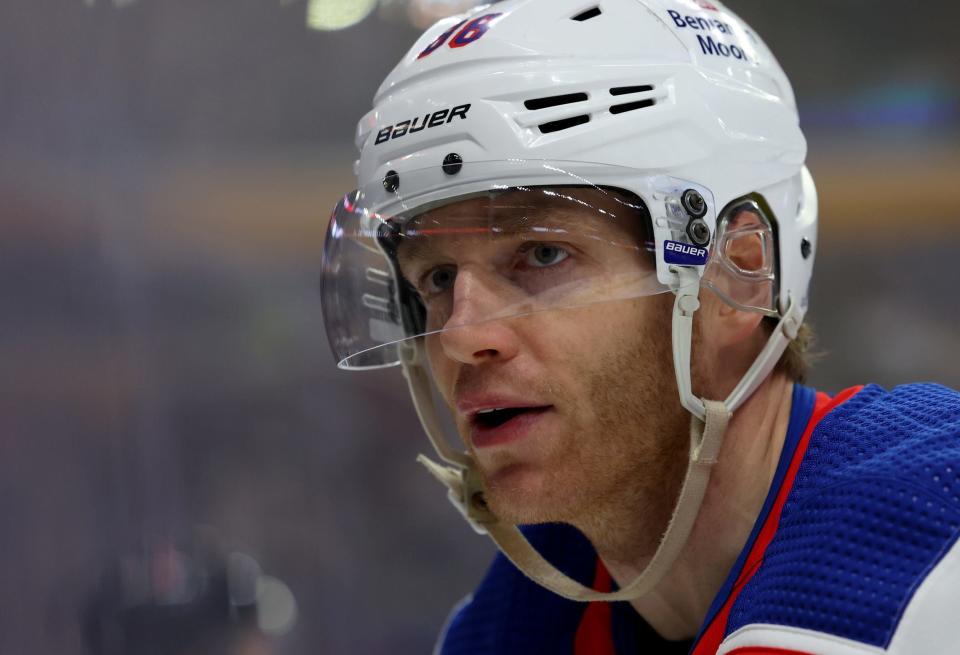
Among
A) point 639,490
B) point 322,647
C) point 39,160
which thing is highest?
point 39,160

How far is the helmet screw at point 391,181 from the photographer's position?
3.85ft

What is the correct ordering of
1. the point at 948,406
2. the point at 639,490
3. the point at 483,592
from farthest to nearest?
the point at 483,592, the point at 639,490, the point at 948,406

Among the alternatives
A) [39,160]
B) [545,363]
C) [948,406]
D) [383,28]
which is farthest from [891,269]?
[39,160]

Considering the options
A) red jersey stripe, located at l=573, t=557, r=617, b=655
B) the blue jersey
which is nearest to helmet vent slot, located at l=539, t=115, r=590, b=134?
the blue jersey

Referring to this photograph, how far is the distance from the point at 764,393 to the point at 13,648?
1.11 meters

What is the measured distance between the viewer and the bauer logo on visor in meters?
1.10

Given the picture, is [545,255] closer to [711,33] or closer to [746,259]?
[746,259]

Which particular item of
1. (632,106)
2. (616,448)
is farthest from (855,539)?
(632,106)

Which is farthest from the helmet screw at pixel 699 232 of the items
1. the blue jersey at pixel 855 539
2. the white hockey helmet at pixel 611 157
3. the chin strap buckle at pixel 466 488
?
the chin strap buckle at pixel 466 488

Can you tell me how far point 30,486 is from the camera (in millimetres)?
1467

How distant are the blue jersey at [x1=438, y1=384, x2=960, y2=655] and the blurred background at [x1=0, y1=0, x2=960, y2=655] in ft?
3.37

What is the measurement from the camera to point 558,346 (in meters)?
1.11

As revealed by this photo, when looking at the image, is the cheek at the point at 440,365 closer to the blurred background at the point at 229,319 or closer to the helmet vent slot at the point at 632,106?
the helmet vent slot at the point at 632,106

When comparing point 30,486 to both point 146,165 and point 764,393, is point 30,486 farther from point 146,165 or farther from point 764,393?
point 764,393
